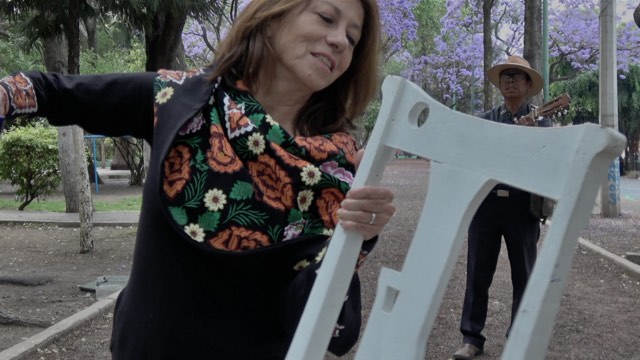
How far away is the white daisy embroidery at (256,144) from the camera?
1.27 m

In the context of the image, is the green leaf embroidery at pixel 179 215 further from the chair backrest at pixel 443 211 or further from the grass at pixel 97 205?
the grass at pixel 97 205

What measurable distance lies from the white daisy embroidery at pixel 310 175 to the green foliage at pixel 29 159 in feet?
39.7

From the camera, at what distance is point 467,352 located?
4133 mm

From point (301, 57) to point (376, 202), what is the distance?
44cm

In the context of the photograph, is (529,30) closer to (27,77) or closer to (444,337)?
(444,337)

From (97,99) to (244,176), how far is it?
0.35 m

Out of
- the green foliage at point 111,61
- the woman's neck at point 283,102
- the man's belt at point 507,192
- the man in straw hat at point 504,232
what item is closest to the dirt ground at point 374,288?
the man in straw hat at point 504,232

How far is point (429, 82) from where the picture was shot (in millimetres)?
33938

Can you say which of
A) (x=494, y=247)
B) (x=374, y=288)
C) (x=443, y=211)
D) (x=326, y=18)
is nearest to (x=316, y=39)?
(x=326, y=18)

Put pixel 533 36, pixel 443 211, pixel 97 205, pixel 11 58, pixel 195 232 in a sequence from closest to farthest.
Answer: pixel 443 211 < pixel 195 232 < pixel 533 36 < pixel 97 205 < pixel 11 58

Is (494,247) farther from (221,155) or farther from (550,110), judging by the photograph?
(221,155)

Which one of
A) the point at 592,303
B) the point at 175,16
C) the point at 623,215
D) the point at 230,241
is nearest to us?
the point at 230,241

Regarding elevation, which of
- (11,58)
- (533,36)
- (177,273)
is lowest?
(177,273)

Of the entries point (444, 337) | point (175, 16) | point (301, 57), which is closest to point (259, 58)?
point (301, 57)
